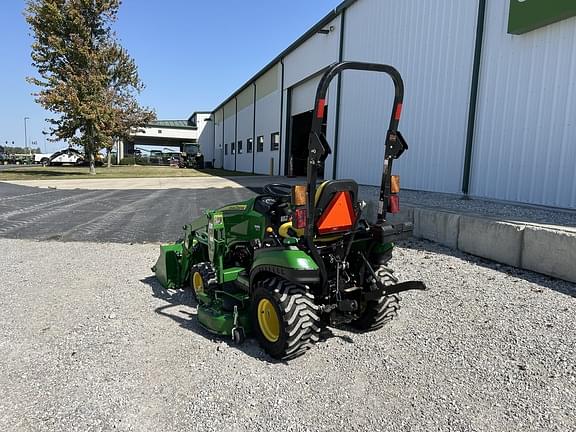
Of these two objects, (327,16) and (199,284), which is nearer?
(199,284)

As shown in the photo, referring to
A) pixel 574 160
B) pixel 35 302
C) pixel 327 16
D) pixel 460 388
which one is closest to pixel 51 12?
pixel 327 16

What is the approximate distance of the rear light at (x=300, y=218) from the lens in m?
2.86

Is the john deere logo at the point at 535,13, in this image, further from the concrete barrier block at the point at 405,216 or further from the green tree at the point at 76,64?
the green tree at the point at 76,64

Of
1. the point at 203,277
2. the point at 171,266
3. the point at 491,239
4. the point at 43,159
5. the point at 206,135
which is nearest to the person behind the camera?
the point at 203,277

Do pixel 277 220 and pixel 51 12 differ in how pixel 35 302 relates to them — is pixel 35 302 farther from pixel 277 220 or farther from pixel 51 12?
pixel 51 12

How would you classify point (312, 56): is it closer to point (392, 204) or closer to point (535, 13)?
point (535, 13)

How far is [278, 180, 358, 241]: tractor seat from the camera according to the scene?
120 inches

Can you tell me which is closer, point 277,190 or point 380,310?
point 380,310

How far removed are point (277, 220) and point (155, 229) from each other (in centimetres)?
532

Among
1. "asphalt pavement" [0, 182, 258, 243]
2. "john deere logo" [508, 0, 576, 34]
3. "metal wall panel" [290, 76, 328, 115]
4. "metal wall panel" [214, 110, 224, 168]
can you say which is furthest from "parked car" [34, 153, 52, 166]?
"john deere logo" [508, 0, 576, 34]

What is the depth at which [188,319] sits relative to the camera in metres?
4.10

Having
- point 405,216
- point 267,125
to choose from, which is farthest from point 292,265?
point 267,125

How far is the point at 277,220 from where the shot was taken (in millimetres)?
3797

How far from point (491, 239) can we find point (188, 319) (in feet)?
12.7
